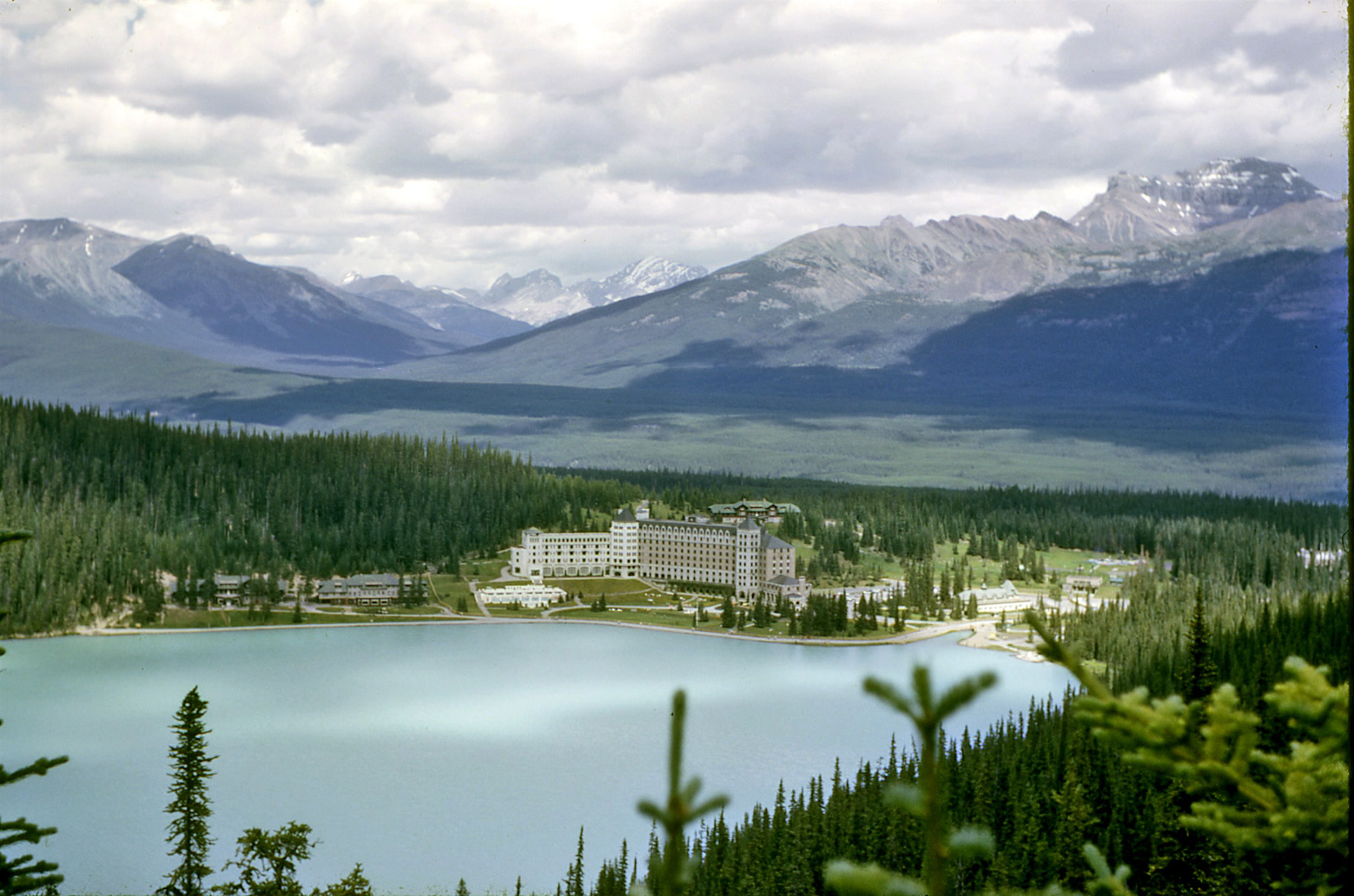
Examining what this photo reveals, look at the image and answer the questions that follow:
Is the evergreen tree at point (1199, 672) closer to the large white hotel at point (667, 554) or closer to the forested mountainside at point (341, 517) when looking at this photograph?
the forested mountainside at point (341, 517)

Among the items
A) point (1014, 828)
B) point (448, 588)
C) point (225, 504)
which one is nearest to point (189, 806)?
point (1014, 828)

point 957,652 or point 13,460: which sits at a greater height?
point 13,460

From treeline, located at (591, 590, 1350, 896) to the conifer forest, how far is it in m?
0.10

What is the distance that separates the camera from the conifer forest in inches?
1064

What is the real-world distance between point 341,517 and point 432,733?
55675 mm

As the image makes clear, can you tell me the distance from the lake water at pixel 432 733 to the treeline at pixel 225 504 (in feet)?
32.9

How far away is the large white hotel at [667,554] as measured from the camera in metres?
89.8

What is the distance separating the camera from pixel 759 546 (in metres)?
89.5

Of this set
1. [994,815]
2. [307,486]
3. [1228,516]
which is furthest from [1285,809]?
[1228,516]

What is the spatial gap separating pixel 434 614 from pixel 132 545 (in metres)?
21.4

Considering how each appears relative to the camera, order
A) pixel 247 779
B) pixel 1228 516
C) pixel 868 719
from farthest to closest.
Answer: pixel 1228 516
pixel 868 719
pixel 247 779

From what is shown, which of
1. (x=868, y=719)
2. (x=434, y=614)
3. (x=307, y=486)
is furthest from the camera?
(x=307, y=486)

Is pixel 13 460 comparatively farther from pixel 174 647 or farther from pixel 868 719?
pixel 868 719

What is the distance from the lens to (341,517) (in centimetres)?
10744
